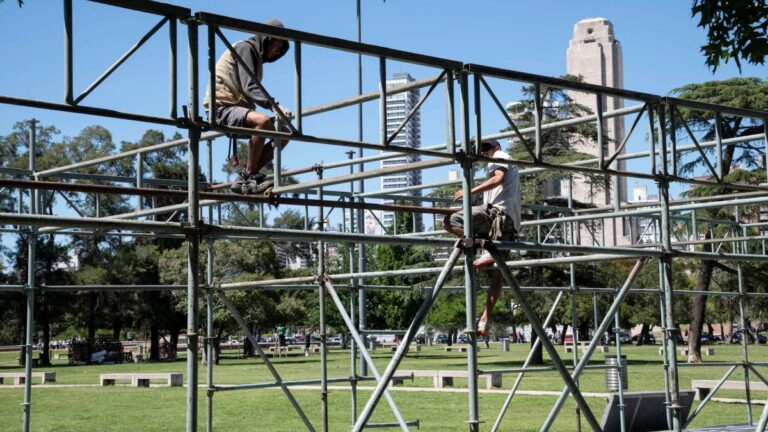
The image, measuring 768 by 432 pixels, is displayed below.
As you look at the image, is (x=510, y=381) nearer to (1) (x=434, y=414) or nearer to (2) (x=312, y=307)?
(1) (x=434, y=414)

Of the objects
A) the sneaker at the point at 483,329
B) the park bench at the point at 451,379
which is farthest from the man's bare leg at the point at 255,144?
the park bench at the point at 451,379

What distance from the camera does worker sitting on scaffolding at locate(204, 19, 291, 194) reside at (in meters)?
8.10

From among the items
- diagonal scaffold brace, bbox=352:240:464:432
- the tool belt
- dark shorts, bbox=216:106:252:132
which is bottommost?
diagonal scaffold brace, bbox=352:240:464:432

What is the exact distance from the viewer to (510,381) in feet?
94.7

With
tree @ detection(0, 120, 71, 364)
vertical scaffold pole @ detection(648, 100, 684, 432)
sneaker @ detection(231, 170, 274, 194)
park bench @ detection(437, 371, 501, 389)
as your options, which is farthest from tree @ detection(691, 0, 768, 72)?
tree @ detection(0, 120, 71, 364)

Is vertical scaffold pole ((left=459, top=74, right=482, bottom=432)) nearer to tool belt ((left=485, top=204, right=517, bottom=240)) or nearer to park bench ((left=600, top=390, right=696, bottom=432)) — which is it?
tool belt ((left=485, top=204, right=517, bottom=240))

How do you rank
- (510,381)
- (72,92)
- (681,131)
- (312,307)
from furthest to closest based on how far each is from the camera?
(312,307), (681,131), (510,381), (72,92)

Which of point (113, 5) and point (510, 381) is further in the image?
point (510, 381)

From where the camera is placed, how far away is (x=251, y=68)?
8.07 metres

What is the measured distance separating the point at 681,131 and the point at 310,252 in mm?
38612

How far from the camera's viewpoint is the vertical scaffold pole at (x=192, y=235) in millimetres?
6680

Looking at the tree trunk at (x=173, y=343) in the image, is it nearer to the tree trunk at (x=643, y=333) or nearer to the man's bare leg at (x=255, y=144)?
the tree trunk at (x=643, y=333)

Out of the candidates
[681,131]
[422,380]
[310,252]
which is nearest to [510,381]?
[422,380]

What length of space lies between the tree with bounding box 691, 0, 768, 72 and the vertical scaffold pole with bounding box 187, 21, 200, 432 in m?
5.95
